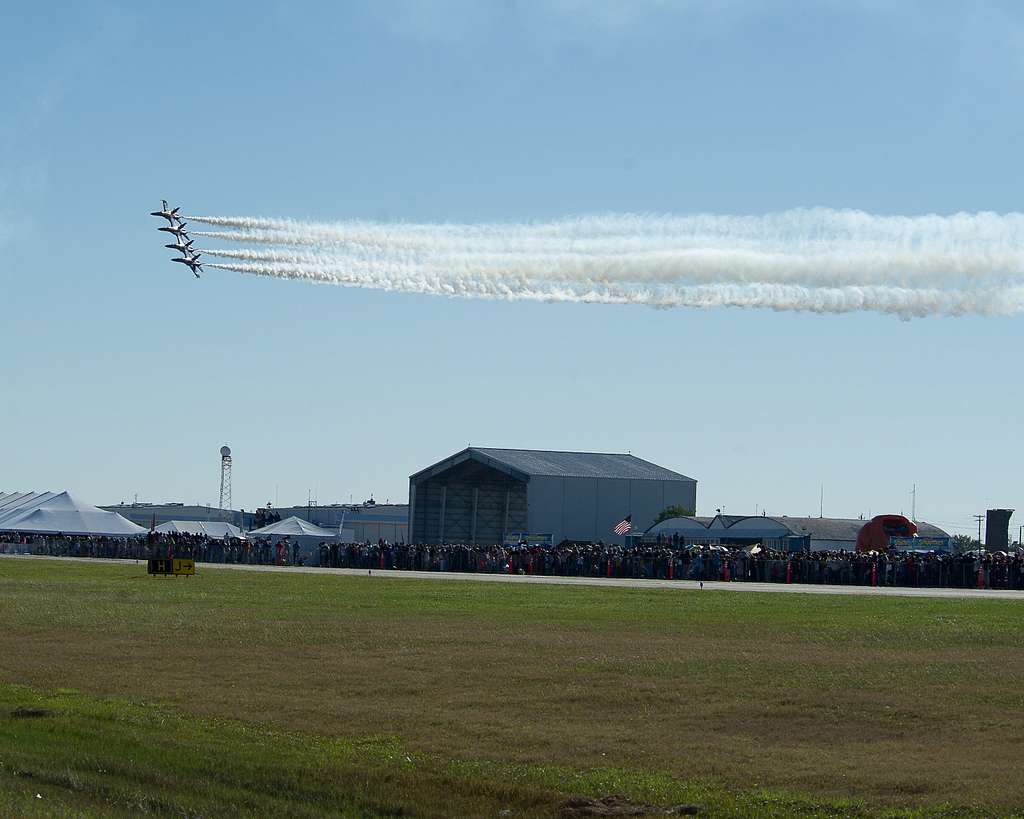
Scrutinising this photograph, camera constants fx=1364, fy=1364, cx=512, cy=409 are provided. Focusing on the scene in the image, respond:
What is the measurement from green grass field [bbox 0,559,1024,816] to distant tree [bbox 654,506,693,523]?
7269 cm

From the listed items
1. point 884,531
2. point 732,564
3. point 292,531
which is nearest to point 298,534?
point 292,531

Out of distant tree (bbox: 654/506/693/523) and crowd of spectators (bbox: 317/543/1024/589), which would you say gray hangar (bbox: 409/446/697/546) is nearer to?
distant tree (bbox: 654/506/693/523)

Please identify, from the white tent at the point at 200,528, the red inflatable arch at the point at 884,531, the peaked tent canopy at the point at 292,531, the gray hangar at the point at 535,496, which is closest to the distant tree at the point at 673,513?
the gray hangar at the point at 535,496

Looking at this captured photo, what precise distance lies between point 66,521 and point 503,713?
93.1m

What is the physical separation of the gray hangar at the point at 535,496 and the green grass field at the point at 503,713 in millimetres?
64141

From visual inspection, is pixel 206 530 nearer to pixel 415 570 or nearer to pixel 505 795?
pixel 415 570

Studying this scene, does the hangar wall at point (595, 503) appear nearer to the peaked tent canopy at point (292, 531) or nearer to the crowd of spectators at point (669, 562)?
the crowd of spectators at point (669, 562)

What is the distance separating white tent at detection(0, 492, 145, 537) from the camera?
105m

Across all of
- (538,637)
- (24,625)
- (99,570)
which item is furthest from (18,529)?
(538,637)

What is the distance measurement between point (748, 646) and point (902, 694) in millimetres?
7203

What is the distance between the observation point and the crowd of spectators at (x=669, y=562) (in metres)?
62.0

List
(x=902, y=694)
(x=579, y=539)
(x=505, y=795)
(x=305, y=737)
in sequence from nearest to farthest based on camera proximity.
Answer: (x=505, y=795), (x=305, y=737), (x=902, y=694), (x=579, y=539)

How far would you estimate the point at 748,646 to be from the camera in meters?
28.1

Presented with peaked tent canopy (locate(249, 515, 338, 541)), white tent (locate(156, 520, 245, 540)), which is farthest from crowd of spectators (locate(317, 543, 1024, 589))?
white tent (locate(156, 520, 245, 540))
